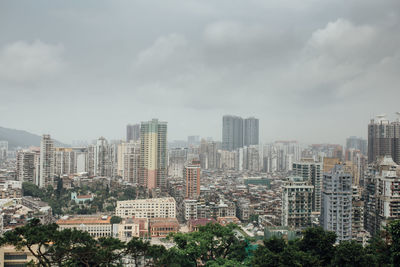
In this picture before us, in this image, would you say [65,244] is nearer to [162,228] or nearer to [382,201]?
[162,228]

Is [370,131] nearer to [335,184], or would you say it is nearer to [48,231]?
[335,184]

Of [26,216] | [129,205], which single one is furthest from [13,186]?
[129,205]

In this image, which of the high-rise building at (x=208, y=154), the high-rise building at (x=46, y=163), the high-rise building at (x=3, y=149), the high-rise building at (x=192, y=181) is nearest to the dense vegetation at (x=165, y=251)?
the high-rise building at (x=192, y=181)

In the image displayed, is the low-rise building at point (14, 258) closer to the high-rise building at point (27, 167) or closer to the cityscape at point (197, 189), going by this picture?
the cityscape at point (197, 189)

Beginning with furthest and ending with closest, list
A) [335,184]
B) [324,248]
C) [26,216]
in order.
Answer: [26,216], [335,184], [324,248]

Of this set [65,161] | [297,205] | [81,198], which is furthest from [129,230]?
[65,161]

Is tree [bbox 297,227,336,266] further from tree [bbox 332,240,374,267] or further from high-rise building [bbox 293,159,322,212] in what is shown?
high-rise building [bbox 293,159,322,212]
